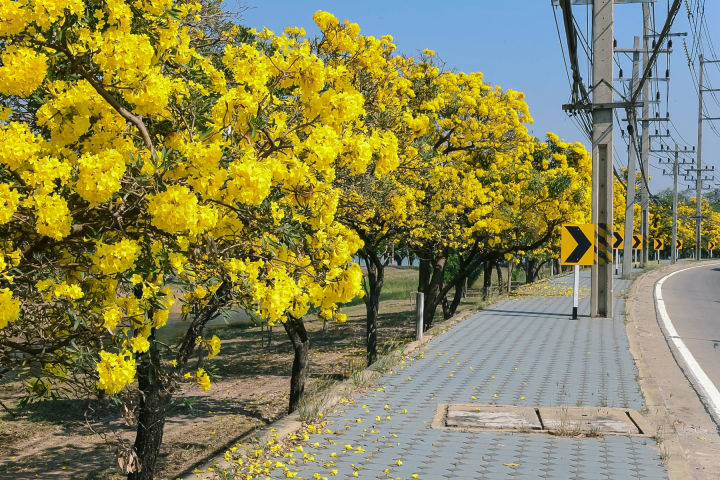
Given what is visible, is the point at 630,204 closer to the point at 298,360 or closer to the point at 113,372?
the point at 298,360

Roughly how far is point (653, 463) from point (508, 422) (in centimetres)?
152

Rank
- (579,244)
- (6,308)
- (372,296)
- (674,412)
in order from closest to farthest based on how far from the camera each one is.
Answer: (6,308) → (674,412) → (579,244) → (372,296)

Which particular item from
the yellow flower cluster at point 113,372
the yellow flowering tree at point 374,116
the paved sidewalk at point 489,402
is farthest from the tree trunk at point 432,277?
the yellow flower cluster at point 113,372

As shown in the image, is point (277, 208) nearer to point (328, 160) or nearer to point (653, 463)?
point (328, 160)

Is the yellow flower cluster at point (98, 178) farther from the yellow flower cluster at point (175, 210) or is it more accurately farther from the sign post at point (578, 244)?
the sign post at point (578, 244)

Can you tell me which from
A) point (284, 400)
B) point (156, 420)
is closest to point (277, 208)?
point (156, 420)

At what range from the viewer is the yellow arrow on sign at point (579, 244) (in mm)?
14867

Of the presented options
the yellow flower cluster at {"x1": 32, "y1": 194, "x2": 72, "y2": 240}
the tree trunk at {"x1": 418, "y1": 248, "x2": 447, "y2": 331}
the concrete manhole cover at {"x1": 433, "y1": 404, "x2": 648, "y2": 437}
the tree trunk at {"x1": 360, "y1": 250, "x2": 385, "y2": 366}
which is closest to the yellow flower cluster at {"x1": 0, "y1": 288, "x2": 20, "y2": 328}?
the yellow flower cluster at {"x1": 32, "y1": 194, "x2": 72, "y2": 240}

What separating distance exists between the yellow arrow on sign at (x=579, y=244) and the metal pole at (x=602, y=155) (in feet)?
1.57

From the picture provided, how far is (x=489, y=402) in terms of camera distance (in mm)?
7758

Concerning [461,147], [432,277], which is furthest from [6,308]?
[432,277]

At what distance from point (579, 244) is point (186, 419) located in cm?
890

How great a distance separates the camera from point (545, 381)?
8883 millimetres

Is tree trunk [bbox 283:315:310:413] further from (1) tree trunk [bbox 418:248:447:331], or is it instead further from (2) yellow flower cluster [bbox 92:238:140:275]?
(2) yellow flower cluster [bbox 92:238:140:275]
